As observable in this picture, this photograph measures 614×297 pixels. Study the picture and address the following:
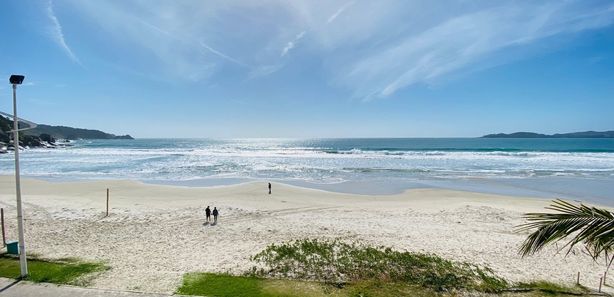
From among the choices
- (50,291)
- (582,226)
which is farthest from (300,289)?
(582,226)

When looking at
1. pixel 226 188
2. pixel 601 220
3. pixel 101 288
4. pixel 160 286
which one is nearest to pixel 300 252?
pixel 160 286

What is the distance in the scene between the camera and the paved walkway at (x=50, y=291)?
769 centimetres

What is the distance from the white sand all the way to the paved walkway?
40 centimetres

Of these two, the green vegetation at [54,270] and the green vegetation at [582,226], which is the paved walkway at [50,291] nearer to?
the green vegetation at [54,270]

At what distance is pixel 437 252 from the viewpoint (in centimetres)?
1159

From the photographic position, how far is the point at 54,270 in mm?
9156

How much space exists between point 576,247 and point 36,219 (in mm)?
23284

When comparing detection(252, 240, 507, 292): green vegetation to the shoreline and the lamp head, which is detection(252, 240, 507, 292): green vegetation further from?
the shoreline

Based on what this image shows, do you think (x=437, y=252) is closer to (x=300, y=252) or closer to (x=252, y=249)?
(x=300, y=252)

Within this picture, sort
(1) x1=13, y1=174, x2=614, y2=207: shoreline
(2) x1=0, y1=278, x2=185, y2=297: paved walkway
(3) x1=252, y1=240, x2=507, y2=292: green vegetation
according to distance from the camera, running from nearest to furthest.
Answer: (2) x1=0, y1=278, x2=185, y2=297: paved walkway < (3) x1=252, y1=240, x2=507, y2=292: green vegetation < (1) x1=13, y1=174, x2=614, y2=207: shoreline

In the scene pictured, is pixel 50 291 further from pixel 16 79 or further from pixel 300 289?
pixel 300 289

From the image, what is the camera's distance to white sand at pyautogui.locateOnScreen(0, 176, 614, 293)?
10.5m

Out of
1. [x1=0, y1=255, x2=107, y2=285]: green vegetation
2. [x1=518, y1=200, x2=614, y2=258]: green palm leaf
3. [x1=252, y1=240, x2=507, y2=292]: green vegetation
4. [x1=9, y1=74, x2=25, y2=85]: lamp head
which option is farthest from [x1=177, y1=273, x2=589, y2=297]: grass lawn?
[x1=9, y1=74, x2=25, y2=85]: lamp head

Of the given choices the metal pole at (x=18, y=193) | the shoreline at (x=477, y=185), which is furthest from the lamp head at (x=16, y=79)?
the shoreline at (x=477, y=185)
